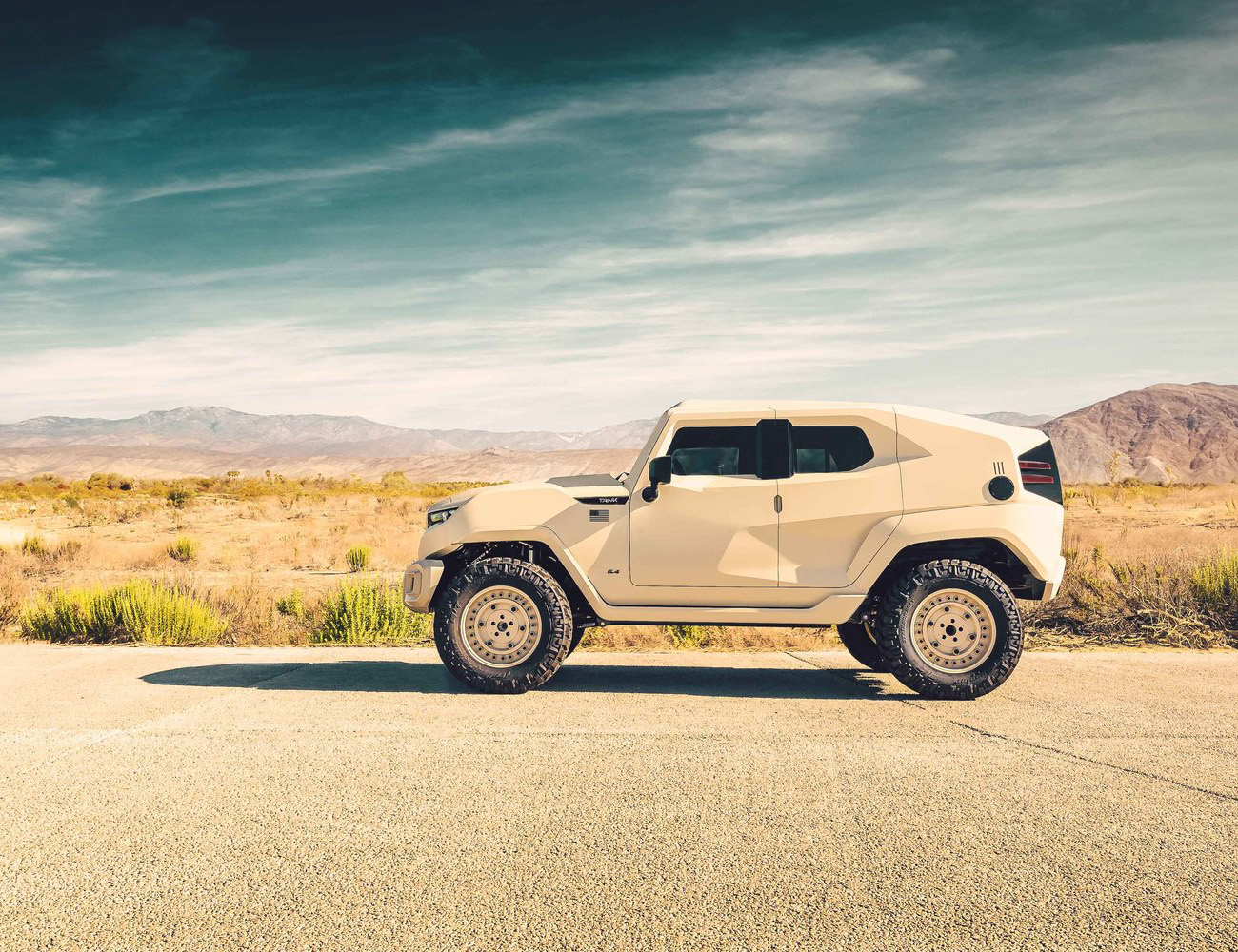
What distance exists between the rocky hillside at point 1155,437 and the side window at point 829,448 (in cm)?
15888

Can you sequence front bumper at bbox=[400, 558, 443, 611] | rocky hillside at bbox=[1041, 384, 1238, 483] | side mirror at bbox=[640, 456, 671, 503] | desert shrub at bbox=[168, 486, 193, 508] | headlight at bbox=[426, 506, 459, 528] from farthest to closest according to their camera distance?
rocky hillside at bbox=[1041, 384, 1238, 483]
desert shrub at bbox=[168, 486, 193, 508]
headlight at bbox=[426, 506, 459, 528]
front bumper at bbox=[400, 558, 443, 611]
side mirror at bbox=[640, 456, 671, 503]

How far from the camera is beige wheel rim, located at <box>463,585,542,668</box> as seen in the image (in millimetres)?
8094

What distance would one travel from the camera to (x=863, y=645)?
30.8 ft

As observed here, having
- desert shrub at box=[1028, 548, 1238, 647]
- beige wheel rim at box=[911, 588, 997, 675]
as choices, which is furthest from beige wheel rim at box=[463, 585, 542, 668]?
desert shrub at box=[1028, 548, 1238, 647]

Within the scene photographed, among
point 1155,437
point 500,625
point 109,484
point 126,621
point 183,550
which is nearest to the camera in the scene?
point 500,625

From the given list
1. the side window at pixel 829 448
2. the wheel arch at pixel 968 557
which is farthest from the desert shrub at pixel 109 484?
the wheel arch at pixel 968 557

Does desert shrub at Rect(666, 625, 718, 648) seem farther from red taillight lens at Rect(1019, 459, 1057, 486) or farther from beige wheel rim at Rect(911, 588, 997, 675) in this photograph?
red taillight lens at Rect(1019, 459, 1057, 486)

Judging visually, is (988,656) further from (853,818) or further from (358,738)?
(358,738)

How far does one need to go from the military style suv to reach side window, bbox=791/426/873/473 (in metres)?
0.01

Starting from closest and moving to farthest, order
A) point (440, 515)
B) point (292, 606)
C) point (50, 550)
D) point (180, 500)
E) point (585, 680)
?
point (440, 515), point (585, 680), point (292, 606), point (50, 550), point (180, 500)

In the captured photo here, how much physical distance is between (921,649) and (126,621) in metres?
8.67

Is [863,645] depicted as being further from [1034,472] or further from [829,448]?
[1034,472]

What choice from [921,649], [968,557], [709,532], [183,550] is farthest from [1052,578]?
[183,550]

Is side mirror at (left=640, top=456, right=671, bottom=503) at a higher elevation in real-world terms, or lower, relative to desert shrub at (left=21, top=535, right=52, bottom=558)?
higher
